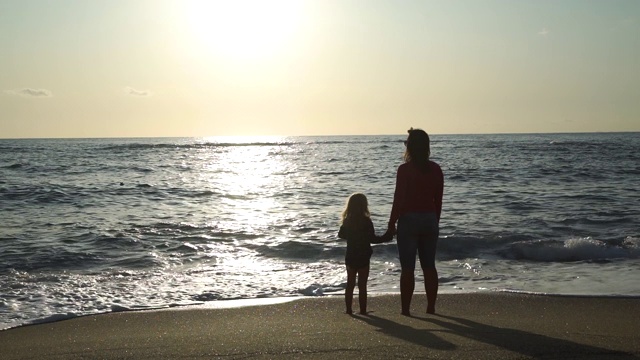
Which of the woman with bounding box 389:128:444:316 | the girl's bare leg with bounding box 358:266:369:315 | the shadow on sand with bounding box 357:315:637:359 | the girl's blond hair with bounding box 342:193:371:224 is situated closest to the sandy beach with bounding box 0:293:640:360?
the shadow on sand with bounding box 357:315:637:359

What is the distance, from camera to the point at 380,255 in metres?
10.9

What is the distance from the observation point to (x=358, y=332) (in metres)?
5.47

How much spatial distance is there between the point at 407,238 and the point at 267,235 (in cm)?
702

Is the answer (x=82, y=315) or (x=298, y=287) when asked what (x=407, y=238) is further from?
(x=82, y=315)

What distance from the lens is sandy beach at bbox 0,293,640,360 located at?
15.8 feet

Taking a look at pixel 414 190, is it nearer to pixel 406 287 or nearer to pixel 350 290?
pixel 406 287

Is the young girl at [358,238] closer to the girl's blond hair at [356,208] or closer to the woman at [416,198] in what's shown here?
the girl's blond hair at [356,208]

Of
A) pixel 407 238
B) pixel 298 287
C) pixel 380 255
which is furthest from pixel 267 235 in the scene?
pixel 407 238

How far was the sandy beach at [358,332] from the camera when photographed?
190 inches

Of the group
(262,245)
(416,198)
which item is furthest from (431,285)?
(262,245)

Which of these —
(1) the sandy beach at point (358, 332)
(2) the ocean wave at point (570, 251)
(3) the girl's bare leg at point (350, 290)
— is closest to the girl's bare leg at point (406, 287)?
(1) the sandy beach at point (358, 332)

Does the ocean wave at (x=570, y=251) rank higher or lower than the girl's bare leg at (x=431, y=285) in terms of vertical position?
lower

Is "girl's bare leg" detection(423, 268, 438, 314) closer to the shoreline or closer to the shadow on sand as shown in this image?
the shadow on sand

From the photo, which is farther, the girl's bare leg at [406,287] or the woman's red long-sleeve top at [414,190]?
the girl's bare leg at [406,287]
